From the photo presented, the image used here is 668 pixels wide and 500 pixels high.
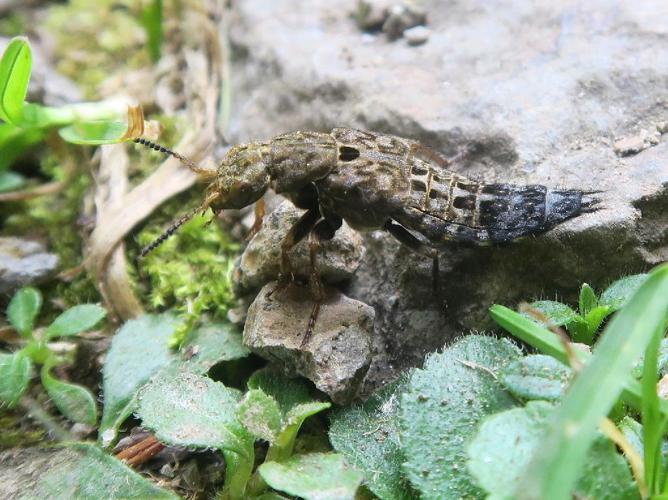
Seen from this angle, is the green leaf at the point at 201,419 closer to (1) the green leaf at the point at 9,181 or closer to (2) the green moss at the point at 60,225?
(2) the green moss at the point at 60,225

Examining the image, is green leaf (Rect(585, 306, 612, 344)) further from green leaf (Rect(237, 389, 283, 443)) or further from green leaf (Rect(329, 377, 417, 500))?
green leaf (Rect(237, 389, 283, 443))

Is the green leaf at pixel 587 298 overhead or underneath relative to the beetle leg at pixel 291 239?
overhead

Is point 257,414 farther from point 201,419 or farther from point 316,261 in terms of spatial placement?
point 316,261

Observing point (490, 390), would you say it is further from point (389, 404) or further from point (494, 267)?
point (494, 267)

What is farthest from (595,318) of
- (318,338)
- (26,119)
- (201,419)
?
(26,119)

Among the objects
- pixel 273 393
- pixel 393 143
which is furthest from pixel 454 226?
pixel 273 393

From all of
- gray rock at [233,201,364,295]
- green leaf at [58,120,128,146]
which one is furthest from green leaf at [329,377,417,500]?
green leaf at [58,120,128,146]

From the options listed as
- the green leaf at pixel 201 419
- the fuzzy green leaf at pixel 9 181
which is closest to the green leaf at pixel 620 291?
the green leaf at pixel 201 419
